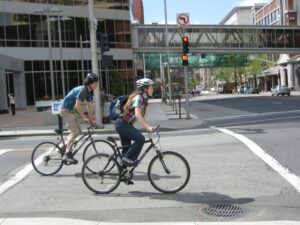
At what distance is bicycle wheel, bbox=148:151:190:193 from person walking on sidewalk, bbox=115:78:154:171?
1.09 ft

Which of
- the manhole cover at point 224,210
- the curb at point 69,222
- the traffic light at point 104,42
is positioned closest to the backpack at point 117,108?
the manhole cover at point 224,210

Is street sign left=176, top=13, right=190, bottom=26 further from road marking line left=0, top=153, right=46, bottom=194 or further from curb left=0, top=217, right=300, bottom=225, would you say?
curb left=0, top=217, right=300, bottom=225

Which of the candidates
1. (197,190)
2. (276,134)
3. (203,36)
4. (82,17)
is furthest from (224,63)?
(197,190)

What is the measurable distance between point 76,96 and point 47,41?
48.3m

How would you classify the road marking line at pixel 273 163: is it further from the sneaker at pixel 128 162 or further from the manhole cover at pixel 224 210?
the sneaker at pixel 128 162

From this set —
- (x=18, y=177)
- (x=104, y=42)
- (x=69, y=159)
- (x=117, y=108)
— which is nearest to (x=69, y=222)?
(x=117, y=108)

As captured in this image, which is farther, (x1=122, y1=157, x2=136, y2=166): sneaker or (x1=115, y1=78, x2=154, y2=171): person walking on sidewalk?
(x1=122, y1=157, x2=136, y2=166): sneaker

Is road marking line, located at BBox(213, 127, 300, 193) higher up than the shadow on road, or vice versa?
road marking line, located at BBox(213, 127, 300, 193)

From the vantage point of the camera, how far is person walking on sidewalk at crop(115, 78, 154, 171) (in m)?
8.38

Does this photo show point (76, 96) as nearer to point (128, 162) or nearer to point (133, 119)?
point (133, 119)

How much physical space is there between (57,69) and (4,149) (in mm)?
43096

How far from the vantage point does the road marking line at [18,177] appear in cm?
976

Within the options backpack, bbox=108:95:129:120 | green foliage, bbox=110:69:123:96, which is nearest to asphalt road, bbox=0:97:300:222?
backpack, bbox=108:95:129:120

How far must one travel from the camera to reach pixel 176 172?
857 centimetres
